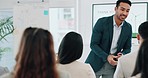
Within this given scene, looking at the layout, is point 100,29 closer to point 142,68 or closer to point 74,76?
point 74,76

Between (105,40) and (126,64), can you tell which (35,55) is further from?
(105,40)

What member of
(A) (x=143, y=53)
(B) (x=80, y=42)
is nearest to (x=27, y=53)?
(A) (x=143, y=53)

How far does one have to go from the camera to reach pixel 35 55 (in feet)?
4.92

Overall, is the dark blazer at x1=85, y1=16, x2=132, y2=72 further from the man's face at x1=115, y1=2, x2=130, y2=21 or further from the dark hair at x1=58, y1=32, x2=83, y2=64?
the dark hair at x1=58, y1=32, x2=83, y2=64

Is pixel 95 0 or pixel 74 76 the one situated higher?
pixel 95 0

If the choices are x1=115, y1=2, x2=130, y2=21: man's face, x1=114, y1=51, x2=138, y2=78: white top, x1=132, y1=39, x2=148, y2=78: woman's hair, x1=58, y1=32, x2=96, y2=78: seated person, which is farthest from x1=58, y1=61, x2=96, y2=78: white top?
x1=115, y1=2, x2=130, y2=21: man's face

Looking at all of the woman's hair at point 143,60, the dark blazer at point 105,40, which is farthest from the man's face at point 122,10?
the woman's hair at point 143,60

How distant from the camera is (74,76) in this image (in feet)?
7.38

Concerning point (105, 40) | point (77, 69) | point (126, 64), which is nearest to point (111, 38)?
point (105, 40)

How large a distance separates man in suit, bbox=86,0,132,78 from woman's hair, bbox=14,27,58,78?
1756 millimetres

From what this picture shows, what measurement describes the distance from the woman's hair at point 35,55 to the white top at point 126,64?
3.15 feet

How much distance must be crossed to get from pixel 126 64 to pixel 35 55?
3.52 ft

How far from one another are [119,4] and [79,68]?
1.29 m

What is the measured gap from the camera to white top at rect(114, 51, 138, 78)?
90.6 inches
